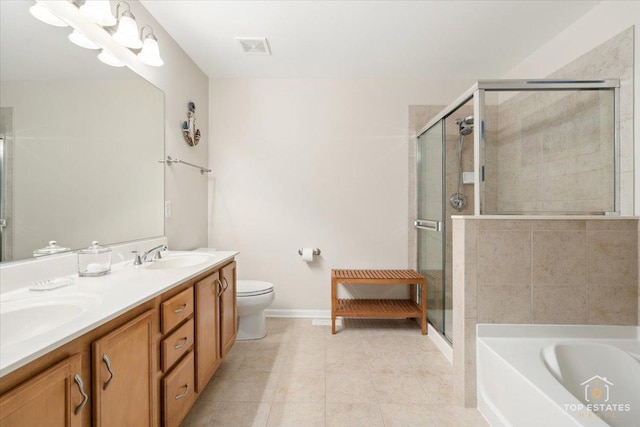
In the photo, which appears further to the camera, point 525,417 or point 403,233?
point 403,233

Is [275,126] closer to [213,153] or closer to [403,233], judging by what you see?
[213,153]

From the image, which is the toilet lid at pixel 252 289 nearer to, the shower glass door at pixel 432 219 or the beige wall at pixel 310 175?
the beige wall at pixel 310 175

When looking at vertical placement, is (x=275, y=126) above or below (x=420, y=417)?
above

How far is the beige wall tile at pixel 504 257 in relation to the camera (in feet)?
5.25

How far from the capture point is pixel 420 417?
157 cm

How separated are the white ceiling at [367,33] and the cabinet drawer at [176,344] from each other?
1.92 m

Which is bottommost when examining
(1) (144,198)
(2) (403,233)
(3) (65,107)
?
(2) (403,233)

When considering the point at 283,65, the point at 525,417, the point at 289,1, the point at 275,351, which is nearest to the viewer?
the point at 525,417

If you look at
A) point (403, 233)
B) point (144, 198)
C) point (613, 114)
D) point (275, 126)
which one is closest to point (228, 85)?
point (275, 126)

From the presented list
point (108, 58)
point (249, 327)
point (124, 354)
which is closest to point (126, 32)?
point (108, 58)

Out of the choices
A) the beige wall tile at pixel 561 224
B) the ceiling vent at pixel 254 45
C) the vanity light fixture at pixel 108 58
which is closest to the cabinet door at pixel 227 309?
the vanity light fixture at pixel 108 58

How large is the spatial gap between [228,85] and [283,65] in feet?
2.07

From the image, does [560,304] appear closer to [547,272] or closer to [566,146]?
[547,272]

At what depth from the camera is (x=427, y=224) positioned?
2.64m
